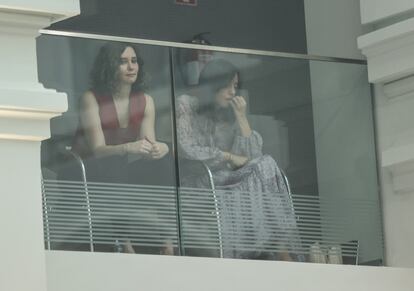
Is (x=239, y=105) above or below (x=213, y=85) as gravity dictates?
below

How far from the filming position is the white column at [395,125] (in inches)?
476

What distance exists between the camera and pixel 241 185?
11.2 m

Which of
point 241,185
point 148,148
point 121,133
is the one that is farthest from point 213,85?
point 121,133

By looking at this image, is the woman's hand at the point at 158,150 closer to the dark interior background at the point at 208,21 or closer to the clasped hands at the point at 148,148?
the clasped hands at the point at 148,148

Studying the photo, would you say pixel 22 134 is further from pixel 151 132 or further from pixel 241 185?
pixel 241 185

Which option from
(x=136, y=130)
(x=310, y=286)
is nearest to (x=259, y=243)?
(x=310, y=286)

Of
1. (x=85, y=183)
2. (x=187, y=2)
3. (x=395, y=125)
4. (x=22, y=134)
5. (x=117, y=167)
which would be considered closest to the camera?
(x=22, y=134)

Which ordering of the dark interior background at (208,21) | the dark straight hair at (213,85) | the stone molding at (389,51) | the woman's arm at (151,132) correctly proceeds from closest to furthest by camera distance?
the woman's arm at (151,132)
the dark straight hair at (213,85)
the stone molding at (389,51)
the dark interior background at (208,21)

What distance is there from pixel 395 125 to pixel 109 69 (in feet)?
8.07

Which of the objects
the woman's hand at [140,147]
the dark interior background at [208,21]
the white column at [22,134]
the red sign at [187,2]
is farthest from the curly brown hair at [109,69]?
the red sign at [187,2]

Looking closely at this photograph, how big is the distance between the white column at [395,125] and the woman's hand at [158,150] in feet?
6.58

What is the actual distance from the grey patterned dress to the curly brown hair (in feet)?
1.27

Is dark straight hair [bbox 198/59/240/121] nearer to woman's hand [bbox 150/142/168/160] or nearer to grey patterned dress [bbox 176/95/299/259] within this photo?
grey patterned dress [bbox 176/95/299/259]

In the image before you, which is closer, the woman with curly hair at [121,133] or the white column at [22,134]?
the white column at [22,134]
